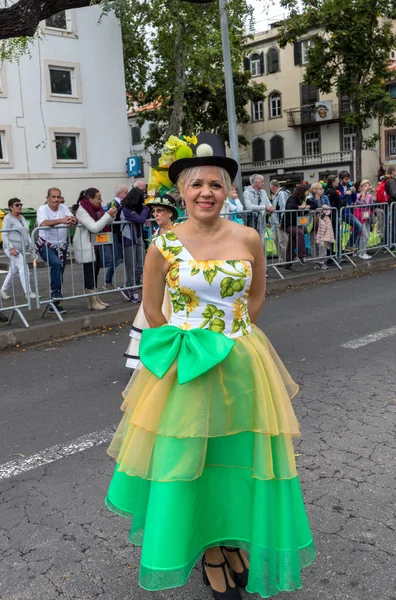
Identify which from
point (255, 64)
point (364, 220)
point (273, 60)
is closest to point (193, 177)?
point (364, 220)

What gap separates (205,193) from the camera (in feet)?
8.25

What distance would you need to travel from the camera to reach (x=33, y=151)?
25.9 metres

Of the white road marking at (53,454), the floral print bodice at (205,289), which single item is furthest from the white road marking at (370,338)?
the floral print bodice at (205,289)

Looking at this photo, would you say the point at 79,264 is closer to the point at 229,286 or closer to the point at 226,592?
the point at 229,286

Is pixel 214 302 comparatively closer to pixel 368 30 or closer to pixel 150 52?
pixel 368 30

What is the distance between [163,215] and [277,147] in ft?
162

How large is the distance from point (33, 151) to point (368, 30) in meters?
17.5

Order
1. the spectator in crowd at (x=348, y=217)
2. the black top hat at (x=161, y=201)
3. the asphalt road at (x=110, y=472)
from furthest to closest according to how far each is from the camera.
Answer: the spectator in crowd at (x=348, y=217) < the black top hat at (x=161, y=201) < the asphalt road at (x=110, y=472)

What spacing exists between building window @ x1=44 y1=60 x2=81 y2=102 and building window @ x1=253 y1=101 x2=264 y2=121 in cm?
2958

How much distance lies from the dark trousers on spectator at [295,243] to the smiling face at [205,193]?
31.3 feet

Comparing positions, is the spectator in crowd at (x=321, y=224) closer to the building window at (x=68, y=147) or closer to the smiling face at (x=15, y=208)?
the smiling face at (x=15, y=208)

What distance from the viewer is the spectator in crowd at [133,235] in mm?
9648

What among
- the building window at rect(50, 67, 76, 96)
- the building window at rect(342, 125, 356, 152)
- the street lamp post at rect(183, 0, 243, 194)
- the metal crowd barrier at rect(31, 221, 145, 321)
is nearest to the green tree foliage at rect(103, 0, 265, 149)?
the street lamp post at rect(183, 0, 243, 194)

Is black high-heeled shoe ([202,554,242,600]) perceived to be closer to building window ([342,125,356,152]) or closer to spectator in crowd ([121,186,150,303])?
spectator in crowd ([121,186,150,303])
